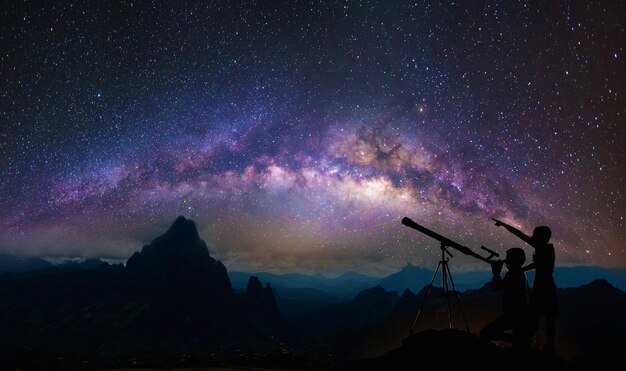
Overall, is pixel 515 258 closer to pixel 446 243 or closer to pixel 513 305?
pixel 513 305

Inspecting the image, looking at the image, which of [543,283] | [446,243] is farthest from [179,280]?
[543,283]

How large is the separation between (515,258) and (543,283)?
2.45 ft

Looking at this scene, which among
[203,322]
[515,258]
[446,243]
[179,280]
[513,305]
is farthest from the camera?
[179,280]

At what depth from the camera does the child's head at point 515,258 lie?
26.3 feet

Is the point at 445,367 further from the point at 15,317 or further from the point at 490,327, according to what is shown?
the point at 15,317

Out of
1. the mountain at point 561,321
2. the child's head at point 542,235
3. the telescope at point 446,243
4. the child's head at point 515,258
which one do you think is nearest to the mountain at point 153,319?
the mountain at point 561,321

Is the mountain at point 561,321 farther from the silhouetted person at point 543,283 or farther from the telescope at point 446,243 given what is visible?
the silhouetted person at point 543,283

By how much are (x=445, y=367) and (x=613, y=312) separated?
351ft

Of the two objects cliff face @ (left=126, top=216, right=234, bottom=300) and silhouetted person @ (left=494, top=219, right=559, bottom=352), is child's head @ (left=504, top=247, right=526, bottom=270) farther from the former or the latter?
cliff face @ (left=126, top=216, right=234, bottom=300)

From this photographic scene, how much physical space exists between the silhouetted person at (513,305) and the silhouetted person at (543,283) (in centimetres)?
19

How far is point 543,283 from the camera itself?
7930mm

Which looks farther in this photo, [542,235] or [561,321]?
[561,321]

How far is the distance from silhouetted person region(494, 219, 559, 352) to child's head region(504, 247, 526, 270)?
17 cm

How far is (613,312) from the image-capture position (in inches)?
3364
